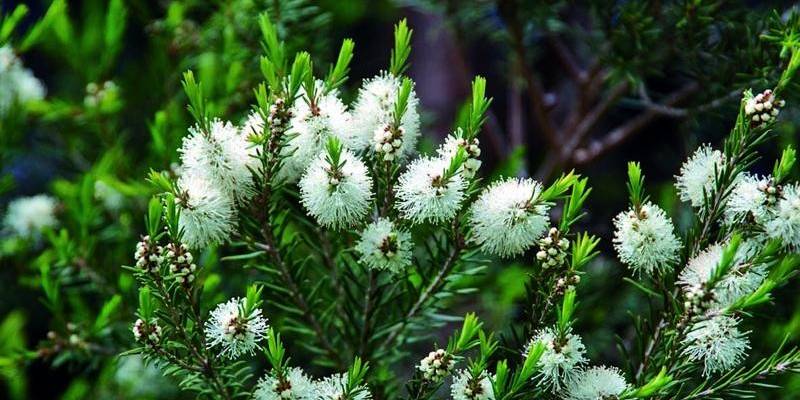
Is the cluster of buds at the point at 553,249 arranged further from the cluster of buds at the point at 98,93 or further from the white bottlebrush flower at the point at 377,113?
the cluster of buds at the point at 98,93

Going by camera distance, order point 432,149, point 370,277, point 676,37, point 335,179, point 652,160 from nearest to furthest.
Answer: point 335,179 < point 370,277 < point 676,37 < point 432,149 < point 652,160

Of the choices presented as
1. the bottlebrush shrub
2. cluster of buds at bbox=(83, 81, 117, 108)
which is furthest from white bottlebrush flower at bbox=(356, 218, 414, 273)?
cluster of buds at bbox=(83, 81, 117, 108)

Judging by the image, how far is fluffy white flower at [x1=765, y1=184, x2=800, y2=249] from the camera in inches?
33.7

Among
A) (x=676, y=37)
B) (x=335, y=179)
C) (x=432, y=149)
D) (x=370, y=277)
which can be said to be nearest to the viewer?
(x=335, y=179)

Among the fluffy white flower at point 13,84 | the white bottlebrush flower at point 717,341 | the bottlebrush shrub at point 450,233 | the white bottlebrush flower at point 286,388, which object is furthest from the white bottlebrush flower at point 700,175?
the fluffy white flower at point 13,84

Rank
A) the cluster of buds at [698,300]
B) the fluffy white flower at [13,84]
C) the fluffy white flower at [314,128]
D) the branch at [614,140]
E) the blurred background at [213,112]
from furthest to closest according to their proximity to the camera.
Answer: the branch at [614,140], the fluffy white flower at [13,84], the blurred background at [213,112], the fluffy white flower at [314,128], the cluster of buds at [698,300]

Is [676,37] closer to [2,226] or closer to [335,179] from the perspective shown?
[335,179]

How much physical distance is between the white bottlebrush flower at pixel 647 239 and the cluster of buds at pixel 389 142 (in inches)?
10.9

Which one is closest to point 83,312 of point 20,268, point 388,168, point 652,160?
point 20,268

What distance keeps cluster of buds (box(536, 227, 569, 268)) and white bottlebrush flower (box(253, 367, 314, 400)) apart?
307 mm

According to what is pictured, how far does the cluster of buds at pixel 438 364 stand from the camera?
84cm

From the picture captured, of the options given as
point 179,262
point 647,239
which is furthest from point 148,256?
point 647,239

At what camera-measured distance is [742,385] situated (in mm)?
912

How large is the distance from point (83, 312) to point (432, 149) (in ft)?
2.56
